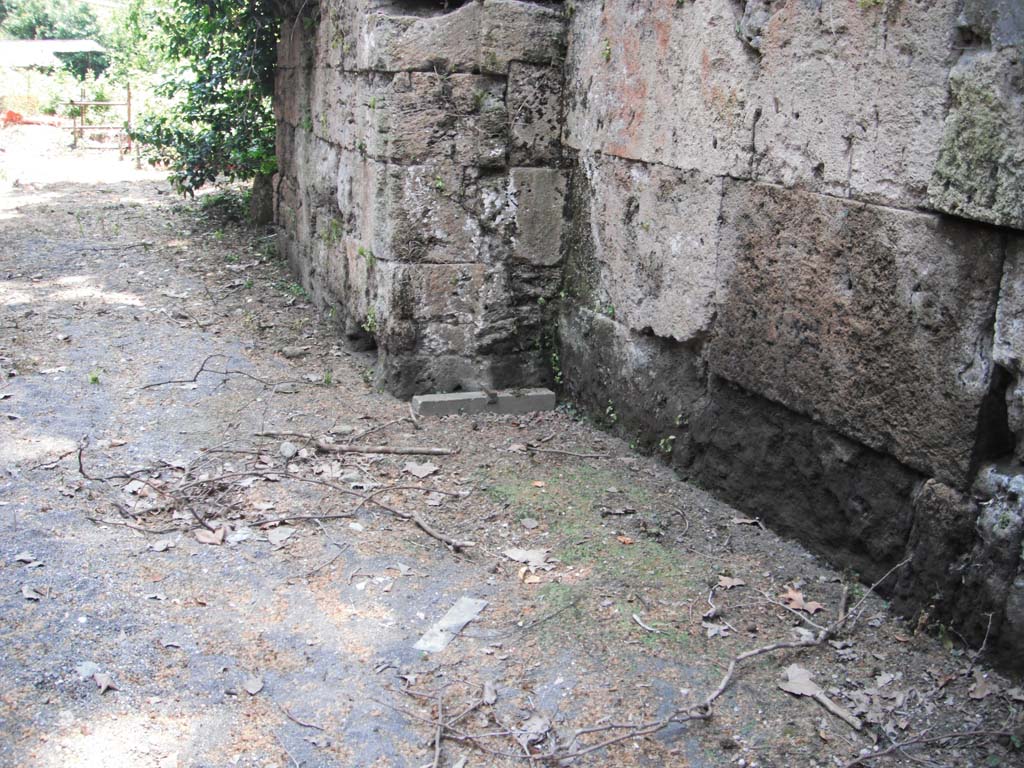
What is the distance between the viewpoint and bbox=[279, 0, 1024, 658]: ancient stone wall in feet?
9.50

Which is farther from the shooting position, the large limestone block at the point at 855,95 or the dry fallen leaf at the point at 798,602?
the dry fallen leaf at the point at 798,602

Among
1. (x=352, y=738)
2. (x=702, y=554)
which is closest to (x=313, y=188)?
(x=702, y=554)

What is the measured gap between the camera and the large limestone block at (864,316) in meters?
2.92

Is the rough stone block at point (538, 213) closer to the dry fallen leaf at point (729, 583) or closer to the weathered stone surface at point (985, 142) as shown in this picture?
the dry fallen leaf at point (729, 583)

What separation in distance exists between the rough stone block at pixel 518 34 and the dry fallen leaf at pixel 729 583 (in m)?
2.78

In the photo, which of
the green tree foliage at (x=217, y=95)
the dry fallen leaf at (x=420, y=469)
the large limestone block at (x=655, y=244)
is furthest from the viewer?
the green tree foliage at (x=217, y=95)

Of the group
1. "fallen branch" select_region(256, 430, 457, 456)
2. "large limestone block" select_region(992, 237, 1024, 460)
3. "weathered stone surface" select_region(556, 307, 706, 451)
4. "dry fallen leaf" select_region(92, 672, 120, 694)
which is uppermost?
"large limestone block" select_region(992, 237, 1024, 460)

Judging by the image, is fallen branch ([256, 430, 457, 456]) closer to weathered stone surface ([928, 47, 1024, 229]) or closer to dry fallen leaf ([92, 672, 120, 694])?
dry fallen leaf ([92, 672, 120, 694])

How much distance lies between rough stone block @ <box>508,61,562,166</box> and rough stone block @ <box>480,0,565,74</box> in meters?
0.06

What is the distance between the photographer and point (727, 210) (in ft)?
12.8

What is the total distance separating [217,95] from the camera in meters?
9.65

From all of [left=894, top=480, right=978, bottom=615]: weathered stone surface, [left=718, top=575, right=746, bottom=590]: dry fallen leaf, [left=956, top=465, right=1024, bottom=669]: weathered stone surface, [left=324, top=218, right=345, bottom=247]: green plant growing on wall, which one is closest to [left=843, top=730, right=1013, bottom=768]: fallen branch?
[left=956, top=465, right=1024, bottom=669]: weathered stone surface

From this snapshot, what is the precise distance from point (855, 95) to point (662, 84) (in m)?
1.17

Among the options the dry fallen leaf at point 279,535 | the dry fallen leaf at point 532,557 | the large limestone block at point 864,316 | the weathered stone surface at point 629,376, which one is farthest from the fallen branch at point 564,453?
the dry fallen leaf at point 279,535
